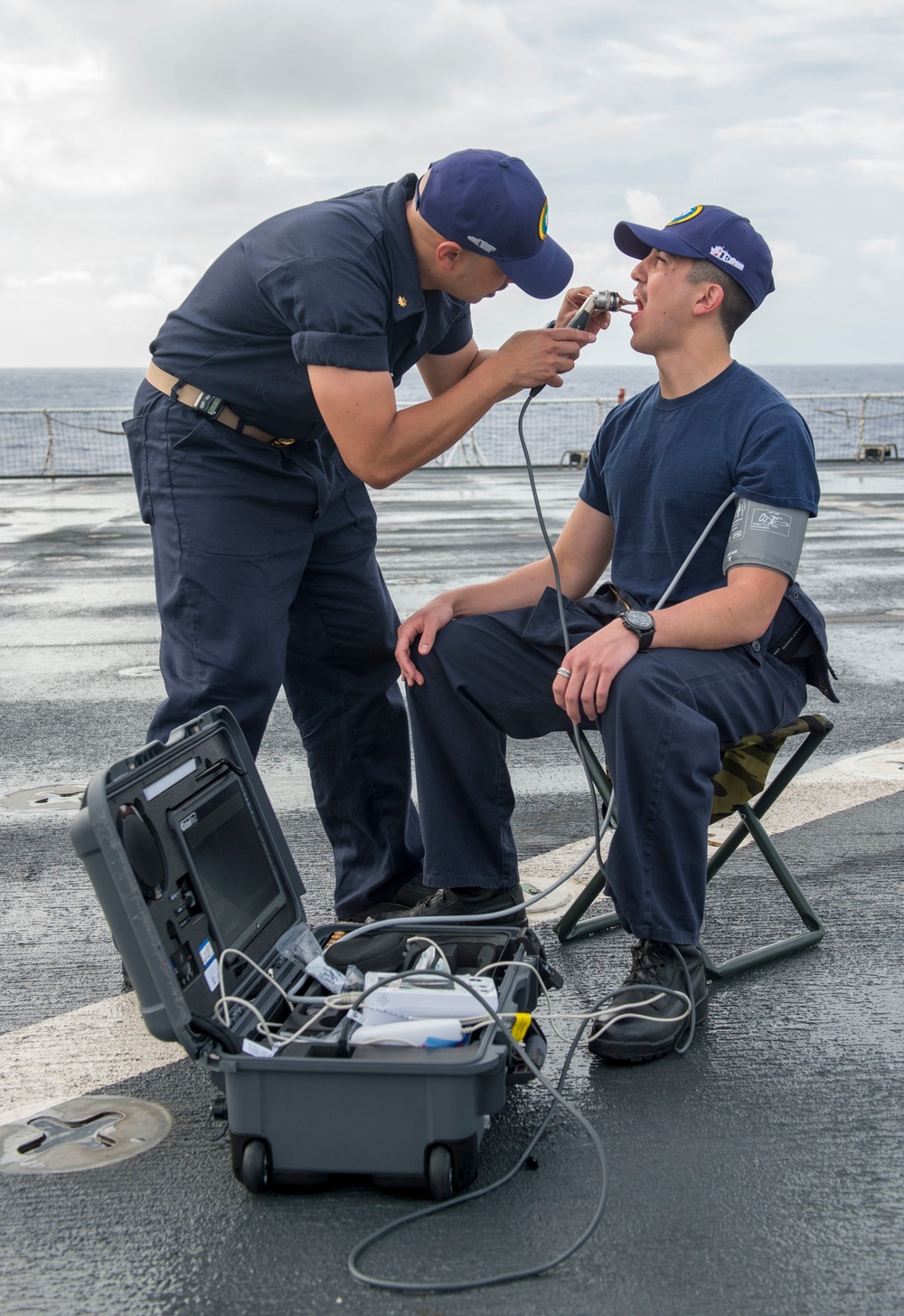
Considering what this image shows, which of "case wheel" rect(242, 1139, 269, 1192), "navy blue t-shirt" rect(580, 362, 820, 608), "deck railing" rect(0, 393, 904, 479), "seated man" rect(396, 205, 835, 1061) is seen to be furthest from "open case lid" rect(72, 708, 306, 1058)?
"deck railing" rect(0, 393, 904, 479)

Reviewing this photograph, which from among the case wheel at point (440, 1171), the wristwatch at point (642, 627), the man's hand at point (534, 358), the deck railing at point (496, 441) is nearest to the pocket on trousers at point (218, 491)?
the man's hand at point (534, 358)

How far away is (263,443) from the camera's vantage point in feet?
10.4

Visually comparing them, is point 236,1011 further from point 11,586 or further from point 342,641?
point 11,586

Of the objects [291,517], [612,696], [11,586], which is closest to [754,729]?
[612,696]

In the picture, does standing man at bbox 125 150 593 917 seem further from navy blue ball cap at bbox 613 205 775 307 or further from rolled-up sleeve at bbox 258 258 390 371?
navy blue ball cap at bbox 613 205 775 307

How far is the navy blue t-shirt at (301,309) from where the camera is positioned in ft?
9.36

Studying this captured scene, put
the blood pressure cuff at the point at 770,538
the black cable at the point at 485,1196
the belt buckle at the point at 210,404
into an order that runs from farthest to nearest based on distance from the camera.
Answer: the belt buckle at the point at 210,404 < the blood pressure cuff at the point at 770,538 < the black cable at the point at 485,1196

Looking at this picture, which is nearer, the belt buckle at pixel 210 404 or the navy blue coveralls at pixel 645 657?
the navy blue coveralls at pixel 645 657

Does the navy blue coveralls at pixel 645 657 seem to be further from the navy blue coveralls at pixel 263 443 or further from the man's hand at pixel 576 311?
the navy blue coveralls at pixel 263 443

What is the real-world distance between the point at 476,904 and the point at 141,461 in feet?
4.78

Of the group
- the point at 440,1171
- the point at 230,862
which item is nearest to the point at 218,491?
the point at 230,862

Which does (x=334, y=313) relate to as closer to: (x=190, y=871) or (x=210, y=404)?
(x=210, y=404)

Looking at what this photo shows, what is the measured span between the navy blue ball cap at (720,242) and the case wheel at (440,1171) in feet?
7.54

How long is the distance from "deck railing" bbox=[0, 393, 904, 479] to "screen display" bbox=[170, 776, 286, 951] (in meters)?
18.2
